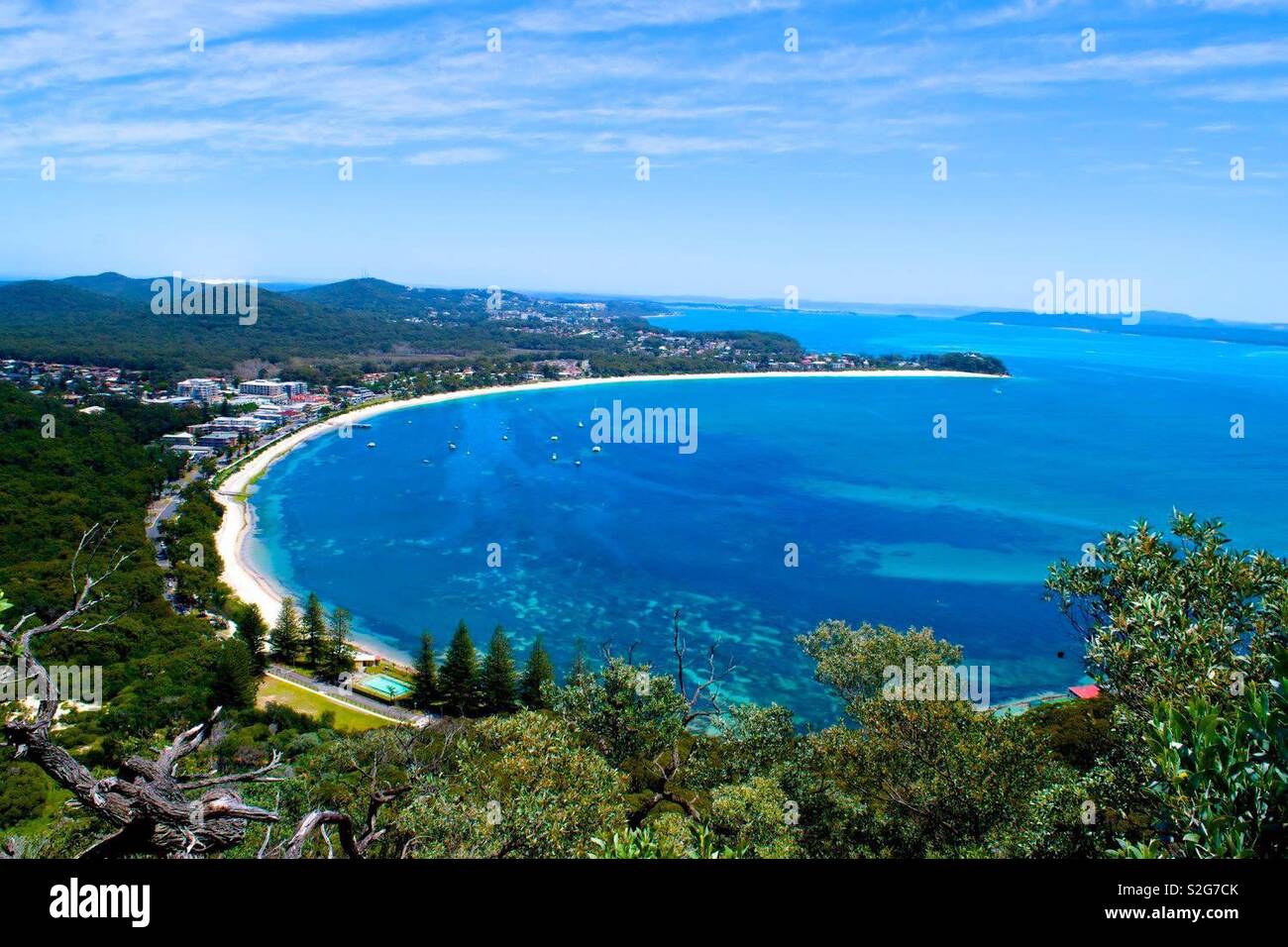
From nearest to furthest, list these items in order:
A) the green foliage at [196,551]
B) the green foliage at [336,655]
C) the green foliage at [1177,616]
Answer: the green foliage at [1177,616] < the green foliage at [336,655] < the green foliage at [196,551]

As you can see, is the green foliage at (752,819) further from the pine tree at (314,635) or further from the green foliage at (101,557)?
the pine tree at (314,635)

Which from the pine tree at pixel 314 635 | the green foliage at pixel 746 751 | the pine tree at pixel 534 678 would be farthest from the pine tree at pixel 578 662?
the green foliage at pixel 746 751

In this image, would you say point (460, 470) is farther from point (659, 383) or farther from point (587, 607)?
point (659, 383)

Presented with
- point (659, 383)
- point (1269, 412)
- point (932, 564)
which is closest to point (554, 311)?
point (659, 383)

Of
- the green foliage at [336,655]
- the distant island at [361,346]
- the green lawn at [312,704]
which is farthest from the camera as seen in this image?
the distant island at [361,346]
